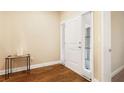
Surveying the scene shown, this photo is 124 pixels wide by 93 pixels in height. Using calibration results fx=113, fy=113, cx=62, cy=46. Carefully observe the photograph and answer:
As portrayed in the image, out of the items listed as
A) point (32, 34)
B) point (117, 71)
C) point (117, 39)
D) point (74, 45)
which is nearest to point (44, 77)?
point (74, 45)

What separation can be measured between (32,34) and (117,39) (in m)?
3.11

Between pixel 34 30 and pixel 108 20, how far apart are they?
9.81 ft

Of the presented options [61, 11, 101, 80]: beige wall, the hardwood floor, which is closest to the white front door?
the hardwood floor

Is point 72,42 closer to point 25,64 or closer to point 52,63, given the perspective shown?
point 52,63

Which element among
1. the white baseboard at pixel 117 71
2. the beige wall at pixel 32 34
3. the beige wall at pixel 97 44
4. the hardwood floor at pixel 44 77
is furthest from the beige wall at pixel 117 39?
the beige wall at pixel 32 34

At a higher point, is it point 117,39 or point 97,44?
point 117,39

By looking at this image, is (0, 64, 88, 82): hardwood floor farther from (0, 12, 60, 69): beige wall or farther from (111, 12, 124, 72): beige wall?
(111, 12, 124, 72): beige wall

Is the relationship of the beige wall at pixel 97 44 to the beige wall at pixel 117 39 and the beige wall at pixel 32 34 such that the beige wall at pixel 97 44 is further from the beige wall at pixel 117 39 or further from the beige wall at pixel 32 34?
the beige wall at pixel 32 34

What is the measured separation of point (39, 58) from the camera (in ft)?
15.5

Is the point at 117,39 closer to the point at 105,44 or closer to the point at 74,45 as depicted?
the point at 74,45

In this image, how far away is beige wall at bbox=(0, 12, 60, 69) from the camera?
3807mm

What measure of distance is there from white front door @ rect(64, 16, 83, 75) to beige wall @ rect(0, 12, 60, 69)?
2.85 feet

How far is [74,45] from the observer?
4051 millimetres
